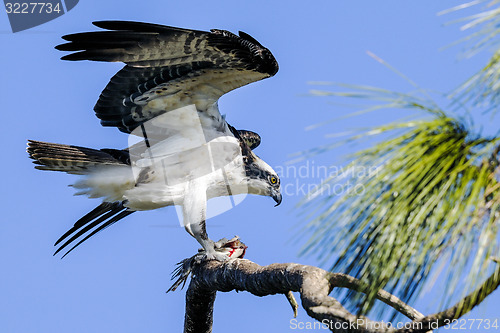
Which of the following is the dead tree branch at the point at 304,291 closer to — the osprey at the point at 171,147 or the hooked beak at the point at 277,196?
the osprey at the point at 171,147

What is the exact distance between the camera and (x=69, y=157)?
5605 mm

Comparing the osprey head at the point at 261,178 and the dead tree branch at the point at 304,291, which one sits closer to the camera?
the dead tree branch at the point at 304,291

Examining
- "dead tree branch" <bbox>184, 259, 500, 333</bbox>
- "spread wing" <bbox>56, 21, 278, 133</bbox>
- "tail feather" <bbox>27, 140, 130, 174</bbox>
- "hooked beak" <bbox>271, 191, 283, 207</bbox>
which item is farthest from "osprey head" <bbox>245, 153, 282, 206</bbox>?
"dead tree branch" <bbox>184, 259, 500, 333</bbox>

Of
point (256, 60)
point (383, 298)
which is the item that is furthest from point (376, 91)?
point (256, 60)

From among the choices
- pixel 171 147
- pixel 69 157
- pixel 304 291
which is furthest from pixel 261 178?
pixel 304 291

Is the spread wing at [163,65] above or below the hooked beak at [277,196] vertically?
above

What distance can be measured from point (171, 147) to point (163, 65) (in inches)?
37.4

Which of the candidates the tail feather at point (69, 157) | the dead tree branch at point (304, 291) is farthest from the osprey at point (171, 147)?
the dead tree branch at point (304, 291)

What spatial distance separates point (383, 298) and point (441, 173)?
1.53ft

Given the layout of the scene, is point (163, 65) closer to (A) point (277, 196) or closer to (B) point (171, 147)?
(B) point (171, 147)

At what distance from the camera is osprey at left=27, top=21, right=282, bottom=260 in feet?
17.1

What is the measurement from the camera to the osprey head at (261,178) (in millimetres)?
6137

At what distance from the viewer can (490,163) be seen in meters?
1.74

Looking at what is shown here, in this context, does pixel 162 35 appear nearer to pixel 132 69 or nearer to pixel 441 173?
pixel 132 69
